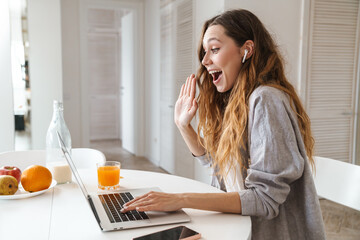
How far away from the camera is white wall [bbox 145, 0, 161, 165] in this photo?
4.71m

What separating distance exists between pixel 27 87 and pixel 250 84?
3155mm

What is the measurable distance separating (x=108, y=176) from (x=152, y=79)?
3729 mm

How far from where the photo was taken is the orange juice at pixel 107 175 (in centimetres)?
133

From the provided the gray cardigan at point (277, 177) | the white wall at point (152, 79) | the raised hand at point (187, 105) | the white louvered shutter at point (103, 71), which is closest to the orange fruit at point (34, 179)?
the raised hand at point (187, 105)

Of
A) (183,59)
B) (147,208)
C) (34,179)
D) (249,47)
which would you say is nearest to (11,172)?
(34,179)

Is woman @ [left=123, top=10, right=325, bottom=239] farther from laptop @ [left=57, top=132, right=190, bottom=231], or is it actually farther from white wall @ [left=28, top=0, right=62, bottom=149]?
white wall @ [left=28, top=0, right=62, bottom=149]

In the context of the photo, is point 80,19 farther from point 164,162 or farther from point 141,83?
point 164,162

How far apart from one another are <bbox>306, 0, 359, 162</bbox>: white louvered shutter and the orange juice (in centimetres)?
257

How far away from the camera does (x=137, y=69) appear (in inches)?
209

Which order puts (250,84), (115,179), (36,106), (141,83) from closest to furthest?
1. (250,84)
2. (115,179)
3. (36,106)
4. (141,83)

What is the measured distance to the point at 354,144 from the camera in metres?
3.56

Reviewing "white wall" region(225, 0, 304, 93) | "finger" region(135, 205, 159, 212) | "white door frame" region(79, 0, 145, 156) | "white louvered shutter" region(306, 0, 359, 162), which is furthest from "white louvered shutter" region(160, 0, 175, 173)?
"finger" region(135, 205, 159, 212)

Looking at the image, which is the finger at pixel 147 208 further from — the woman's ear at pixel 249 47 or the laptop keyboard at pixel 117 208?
the woman's ear at pixel 249 47

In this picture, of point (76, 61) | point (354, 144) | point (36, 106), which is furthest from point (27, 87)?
point (354, 144)
